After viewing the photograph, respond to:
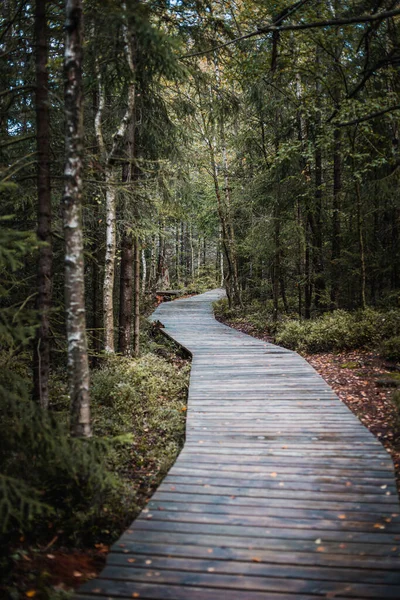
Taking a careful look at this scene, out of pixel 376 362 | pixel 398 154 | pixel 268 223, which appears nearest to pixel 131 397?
pixel 376 362

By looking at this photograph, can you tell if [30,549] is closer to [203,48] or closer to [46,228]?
[46,228]

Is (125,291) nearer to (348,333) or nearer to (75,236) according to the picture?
(75,236)

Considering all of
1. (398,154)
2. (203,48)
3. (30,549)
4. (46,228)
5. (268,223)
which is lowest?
(30,549)

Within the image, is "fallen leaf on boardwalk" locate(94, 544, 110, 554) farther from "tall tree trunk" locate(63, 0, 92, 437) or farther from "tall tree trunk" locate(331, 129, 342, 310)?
"tall tree trunk" locate(331, 129, 342, 310)

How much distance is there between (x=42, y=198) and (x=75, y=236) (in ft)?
3.45

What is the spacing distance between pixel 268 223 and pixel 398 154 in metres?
4.67

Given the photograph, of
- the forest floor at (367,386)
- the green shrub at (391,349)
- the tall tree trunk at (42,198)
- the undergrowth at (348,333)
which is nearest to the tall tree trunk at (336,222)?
the undergrowth at (348,333)

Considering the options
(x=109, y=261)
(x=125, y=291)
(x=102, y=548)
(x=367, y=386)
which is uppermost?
(x=109, y=261)

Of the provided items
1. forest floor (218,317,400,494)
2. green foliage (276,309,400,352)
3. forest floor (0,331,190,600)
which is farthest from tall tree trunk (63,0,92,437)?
green foliage (276,309,400,352)

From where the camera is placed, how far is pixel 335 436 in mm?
5902

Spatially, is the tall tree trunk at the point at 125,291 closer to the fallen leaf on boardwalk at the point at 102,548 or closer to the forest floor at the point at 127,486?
the forest floor at the point at 127,486

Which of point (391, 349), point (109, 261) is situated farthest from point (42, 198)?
point (391, 349)

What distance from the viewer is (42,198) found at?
527 centimetres

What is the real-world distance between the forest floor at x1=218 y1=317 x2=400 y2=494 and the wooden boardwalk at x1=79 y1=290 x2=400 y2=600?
15.6 inches
